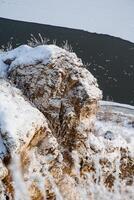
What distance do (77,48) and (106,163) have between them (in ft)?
37.2

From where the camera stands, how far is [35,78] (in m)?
→ 5.55

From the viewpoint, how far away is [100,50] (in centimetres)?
1803

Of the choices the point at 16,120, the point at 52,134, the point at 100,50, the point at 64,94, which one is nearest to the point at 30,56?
the point at 64,94

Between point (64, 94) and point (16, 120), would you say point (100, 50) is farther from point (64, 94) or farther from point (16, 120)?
point (16, 120)

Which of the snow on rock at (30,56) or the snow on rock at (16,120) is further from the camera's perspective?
the snow on rock at (30,56)

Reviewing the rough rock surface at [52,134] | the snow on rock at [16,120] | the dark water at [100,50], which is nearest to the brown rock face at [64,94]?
the rough rock surface at [52,134]

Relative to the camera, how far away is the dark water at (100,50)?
640 inches

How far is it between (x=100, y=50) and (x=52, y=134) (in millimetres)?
13219

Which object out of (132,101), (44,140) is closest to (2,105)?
(44,140)

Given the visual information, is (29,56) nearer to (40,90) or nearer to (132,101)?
(40,90)

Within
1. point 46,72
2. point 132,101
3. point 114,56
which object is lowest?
point 132,101

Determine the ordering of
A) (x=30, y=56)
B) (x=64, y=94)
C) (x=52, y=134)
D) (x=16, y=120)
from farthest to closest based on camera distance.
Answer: (x=64, y=94) < (x=30, y=56) < (x=52, y=134) < (x=16, y=120)

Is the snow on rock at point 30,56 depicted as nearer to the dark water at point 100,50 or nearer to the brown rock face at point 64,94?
the brown rock face at point 64,94

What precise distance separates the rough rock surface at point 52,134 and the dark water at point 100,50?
9258 millimetres
